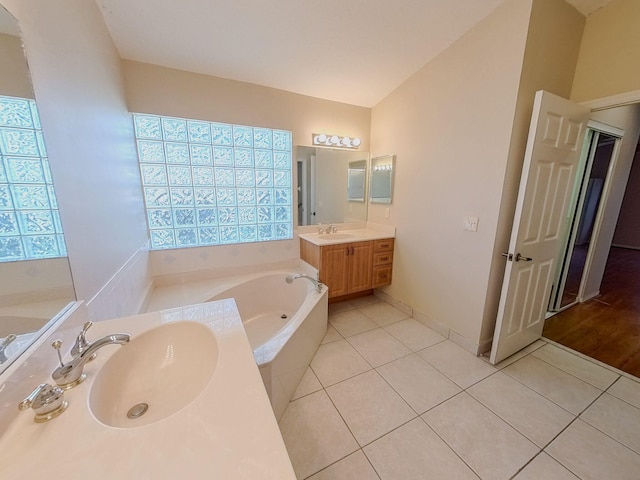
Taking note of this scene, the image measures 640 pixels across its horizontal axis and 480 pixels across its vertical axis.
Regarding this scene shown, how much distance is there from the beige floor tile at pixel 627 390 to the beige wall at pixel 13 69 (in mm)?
3435

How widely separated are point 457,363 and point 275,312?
1704 millimetres

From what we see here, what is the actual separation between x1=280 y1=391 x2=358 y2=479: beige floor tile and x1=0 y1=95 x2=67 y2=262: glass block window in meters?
1.41

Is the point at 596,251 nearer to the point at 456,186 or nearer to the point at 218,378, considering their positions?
the point at 456,186

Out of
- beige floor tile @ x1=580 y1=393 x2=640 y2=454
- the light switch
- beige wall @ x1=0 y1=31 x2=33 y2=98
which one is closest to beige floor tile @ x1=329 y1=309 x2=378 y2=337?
the light switch

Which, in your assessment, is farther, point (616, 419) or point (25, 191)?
point (616, 419)

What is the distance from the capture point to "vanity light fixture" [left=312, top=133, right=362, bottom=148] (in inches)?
107

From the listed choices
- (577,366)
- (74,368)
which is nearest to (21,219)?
(74,368)

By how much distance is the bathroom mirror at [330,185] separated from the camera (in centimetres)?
277

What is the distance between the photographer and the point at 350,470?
1.20 metres

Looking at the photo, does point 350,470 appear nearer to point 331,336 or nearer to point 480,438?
point 480,438

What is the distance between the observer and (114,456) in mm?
520

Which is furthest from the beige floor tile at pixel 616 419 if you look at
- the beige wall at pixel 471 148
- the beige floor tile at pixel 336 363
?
the beige floor tile at pixel 336 363

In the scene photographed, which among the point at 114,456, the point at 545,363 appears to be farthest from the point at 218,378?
the point at 545,363

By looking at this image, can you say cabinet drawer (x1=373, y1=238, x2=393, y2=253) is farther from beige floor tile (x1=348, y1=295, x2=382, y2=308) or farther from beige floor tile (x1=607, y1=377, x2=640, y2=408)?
beige floor tile (x1=607, y1=377, x2=640, y2=408)
